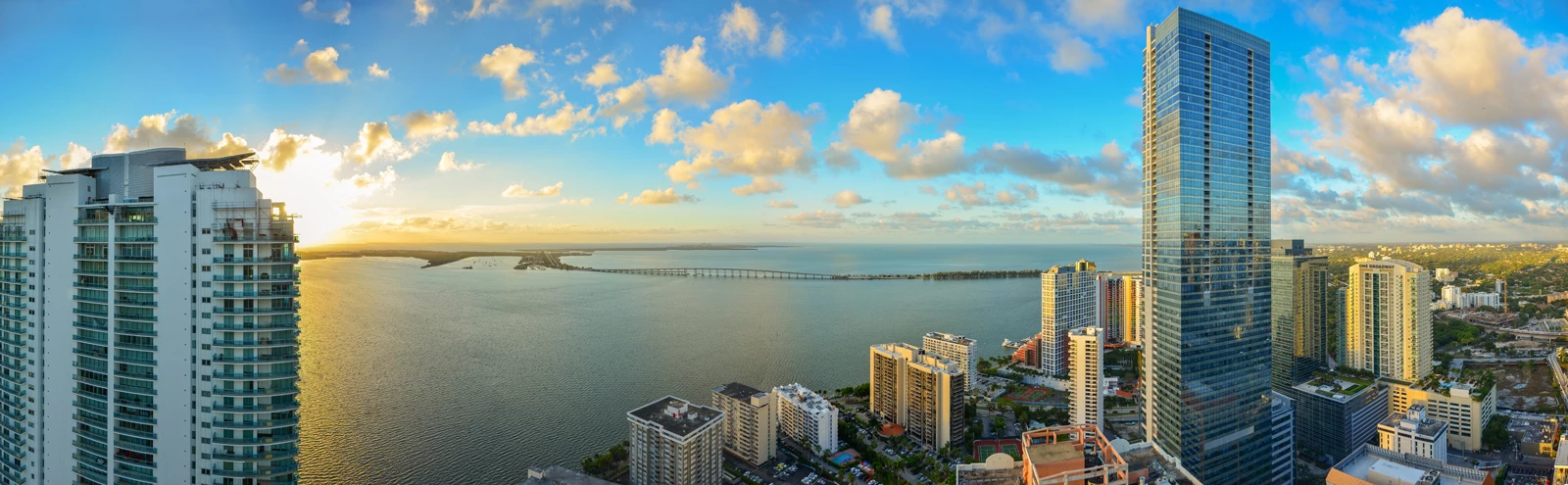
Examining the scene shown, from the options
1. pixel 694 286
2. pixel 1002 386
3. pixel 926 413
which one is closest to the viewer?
pixel 926 413

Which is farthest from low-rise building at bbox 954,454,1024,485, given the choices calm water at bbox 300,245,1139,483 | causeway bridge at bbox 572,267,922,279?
causeway bridge at bbox 572,267,922,279

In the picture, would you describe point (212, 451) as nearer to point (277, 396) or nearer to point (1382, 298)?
point (277, 396)

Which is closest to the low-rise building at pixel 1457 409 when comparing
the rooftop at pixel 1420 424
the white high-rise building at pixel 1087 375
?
the rooftop at pixel 1420 424

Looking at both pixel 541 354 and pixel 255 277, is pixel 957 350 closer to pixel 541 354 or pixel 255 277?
pixel 541 354

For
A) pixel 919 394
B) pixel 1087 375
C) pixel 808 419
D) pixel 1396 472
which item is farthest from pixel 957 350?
pixel 1396 472

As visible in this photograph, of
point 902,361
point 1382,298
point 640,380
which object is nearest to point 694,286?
point 640,380

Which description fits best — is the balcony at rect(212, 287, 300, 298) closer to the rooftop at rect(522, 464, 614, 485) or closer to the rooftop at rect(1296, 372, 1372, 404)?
the rooftop at rect(522, 464, 614, 485)

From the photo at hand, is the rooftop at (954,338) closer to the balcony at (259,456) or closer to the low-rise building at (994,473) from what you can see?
the low-rise building at (994,473)
